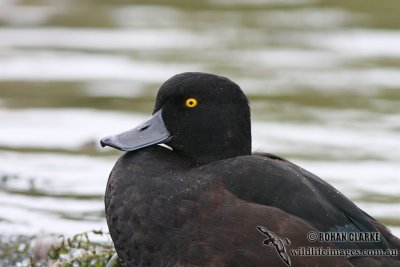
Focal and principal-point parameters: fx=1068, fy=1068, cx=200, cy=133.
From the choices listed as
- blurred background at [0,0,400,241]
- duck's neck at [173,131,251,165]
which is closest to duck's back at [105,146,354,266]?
duck's neck at [173,131,251,165]

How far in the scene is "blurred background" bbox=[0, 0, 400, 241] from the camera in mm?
7941

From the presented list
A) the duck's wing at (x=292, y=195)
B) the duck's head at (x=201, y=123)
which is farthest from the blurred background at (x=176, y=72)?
the duck's wing at (x=292, y=195)

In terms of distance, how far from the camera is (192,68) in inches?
446

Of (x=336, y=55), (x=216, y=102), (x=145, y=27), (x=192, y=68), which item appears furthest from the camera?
(x=145, y=27)

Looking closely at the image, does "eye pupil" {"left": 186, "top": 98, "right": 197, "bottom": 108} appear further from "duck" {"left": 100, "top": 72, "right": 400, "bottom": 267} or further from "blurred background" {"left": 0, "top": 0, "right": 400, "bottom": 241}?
"blurred background" {"left": 0, "top": 0, "right": 400, "bottom": 241}

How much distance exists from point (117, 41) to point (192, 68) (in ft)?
5.76

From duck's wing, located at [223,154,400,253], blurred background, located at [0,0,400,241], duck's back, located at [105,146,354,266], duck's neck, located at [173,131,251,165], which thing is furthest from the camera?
blurred background, located at [0,0,400,241]

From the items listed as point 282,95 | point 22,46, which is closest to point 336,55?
point 282,95

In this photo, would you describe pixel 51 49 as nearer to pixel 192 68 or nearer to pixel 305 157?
pixel 192 68

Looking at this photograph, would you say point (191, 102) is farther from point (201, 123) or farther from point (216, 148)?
point (216, 148)

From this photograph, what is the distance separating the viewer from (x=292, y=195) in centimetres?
490

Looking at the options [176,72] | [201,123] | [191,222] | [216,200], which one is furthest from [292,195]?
[176,72]

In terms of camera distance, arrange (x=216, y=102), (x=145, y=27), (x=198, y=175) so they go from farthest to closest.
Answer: (x=145, y=27) → (x=216, y=102) → (x=198, y=175)

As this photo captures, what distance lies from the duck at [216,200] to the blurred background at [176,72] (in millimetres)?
1967
